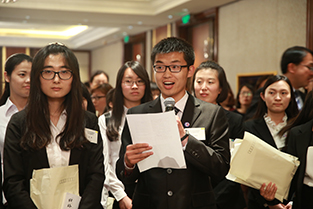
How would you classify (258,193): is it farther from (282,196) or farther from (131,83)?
(131,83)

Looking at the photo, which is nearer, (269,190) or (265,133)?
(269,190)

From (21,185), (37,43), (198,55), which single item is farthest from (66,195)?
(37,43)

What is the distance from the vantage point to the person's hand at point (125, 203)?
291cm

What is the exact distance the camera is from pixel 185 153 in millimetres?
1937

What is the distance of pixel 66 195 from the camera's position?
2.06 m

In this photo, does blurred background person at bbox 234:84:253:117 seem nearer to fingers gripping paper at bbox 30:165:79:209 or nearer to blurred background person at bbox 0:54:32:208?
blurred background person at bbox 0:54:32:208

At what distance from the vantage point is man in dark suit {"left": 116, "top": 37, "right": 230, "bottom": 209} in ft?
6.36

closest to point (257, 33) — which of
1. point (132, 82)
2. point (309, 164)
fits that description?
point (132, 82)

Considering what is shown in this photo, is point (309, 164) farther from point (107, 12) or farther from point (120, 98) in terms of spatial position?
point (107, 12)

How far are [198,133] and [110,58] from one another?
11466 mm

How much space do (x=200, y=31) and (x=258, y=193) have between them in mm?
5778

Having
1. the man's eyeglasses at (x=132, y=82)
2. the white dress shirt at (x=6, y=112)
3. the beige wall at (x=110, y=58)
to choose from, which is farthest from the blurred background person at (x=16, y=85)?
the beige wall at (x=110, y=58)

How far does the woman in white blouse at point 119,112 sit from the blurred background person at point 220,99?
0.51 metres

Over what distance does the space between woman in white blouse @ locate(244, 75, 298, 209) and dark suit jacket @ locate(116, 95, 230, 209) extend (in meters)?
1.21
